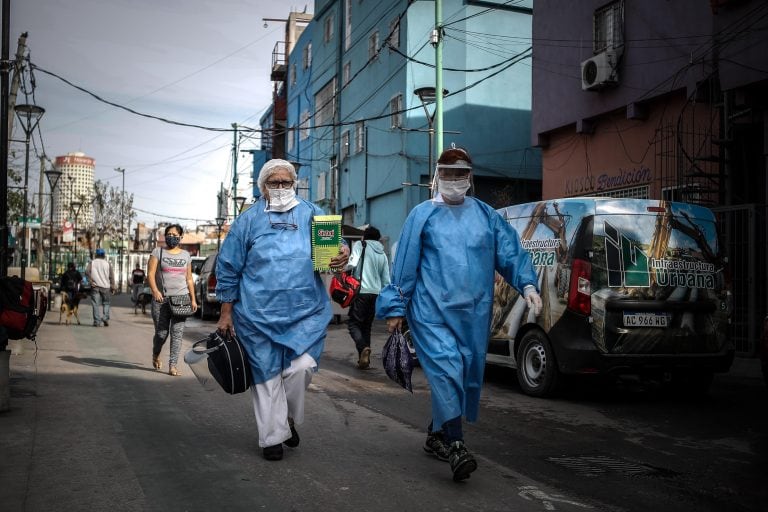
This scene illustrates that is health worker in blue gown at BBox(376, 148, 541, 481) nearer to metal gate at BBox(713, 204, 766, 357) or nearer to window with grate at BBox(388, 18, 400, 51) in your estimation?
metal gate at BBox(713, 204, 766, 357)

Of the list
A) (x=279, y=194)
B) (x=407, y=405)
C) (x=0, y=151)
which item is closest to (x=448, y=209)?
(x=279, y=194)

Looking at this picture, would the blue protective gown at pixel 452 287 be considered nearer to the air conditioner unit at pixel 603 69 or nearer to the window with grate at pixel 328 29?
the air conditioner unit at pixel 603 69

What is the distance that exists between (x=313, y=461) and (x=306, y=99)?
33580mm

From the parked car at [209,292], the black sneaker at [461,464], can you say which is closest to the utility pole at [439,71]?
the parked car at [209,292]

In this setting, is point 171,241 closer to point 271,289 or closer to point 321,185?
point 271,289

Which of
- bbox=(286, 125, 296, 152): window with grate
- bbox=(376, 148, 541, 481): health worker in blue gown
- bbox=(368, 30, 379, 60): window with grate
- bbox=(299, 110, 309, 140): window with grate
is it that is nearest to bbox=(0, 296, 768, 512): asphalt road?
bbox=(376, 148, 541, 481): health worker in blue gown

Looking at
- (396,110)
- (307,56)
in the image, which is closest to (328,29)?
(307,56)

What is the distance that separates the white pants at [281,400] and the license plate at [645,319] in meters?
3.43

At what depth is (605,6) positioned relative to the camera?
1619 centimetres

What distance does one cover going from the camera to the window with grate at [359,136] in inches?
1124

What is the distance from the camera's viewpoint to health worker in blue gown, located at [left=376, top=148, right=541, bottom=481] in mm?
4574

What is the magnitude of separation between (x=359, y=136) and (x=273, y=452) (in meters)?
25.0

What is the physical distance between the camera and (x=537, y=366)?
25.8 feet

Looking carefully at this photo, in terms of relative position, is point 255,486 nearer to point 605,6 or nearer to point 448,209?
point 448,209
